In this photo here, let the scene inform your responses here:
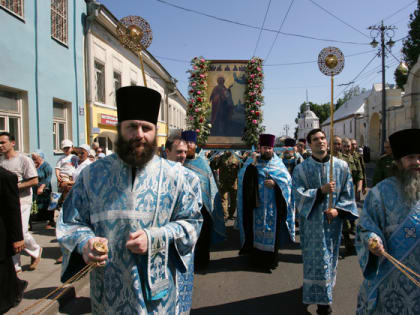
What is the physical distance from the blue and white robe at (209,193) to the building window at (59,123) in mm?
7249

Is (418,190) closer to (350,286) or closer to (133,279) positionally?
(133,279)

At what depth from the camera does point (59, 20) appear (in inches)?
440

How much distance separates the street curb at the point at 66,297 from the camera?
12.8ft

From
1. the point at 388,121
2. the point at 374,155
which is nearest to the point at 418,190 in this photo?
the point at 388,121

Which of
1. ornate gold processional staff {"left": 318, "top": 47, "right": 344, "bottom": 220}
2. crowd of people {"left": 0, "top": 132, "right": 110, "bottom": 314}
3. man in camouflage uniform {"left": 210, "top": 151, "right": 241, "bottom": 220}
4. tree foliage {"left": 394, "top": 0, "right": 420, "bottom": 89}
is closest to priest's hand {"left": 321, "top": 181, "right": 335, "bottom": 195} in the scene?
ornate gold processional staff {"left": 318, "top": 47, "right": 344, "bottom": 220}

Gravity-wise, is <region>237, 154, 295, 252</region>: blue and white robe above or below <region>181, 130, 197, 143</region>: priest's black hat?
below

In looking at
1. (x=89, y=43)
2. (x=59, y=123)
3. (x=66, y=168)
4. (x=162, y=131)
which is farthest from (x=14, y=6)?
(x=162, y=131)

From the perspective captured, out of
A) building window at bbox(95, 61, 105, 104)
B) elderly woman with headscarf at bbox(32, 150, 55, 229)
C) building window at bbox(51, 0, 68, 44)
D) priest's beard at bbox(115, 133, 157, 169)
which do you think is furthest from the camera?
building window at bbox(95, 61, 105, 104)

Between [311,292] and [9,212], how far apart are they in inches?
129

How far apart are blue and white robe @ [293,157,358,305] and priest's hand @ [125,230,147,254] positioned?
2665 mm

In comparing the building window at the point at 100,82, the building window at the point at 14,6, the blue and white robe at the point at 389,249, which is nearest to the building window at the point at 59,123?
the building window at the point at 100,82

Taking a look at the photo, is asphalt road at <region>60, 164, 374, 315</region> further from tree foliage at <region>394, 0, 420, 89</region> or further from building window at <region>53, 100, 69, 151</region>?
tree foliage at <region>394, 0, 420, 89</region>

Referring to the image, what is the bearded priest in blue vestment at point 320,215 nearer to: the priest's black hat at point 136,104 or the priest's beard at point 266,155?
the priest's beard at point 266,155

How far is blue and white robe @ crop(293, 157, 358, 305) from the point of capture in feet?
12.8
